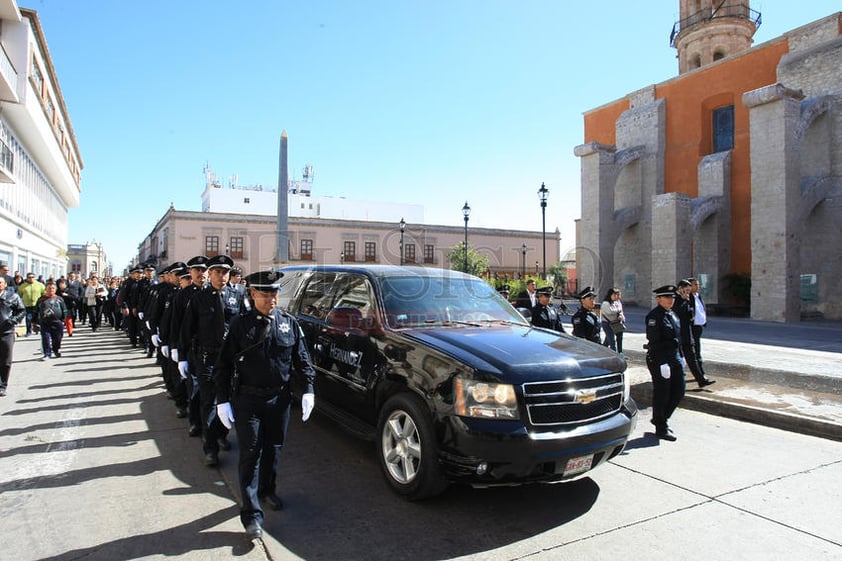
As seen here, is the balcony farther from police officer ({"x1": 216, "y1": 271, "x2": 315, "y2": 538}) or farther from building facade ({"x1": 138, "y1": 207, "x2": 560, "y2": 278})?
police officer ({"x1": 216, "y1": 271, "x2": 315, "y2": 538})

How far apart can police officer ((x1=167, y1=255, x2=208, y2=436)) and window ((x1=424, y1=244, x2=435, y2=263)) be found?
184 ft

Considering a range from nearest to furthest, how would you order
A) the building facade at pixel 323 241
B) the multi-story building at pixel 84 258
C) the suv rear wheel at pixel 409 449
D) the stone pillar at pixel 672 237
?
1. the suv rear wheel at pixel 409 449
2. the stone pillar at pixel 672 237
3. the building facade at pixel 323 241
4. the multi-story building at pixel 84 258

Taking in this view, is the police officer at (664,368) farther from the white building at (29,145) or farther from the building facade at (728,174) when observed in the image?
the white building at (29,145)

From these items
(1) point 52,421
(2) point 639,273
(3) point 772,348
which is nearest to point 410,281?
(1) point 52,421

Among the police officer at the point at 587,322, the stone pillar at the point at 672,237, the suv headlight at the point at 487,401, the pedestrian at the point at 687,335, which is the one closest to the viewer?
the suv headlight at the point at 487,401

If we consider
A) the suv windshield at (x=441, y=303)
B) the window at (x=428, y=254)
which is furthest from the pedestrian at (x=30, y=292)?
the window at (x=428, y=254)

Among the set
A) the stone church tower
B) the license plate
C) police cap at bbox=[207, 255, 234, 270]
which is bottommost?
the license plate

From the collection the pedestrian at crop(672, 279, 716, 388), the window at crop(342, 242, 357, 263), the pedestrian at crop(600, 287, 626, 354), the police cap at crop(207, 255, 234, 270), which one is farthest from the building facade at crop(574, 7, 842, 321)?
the window at crop(342, 242, 357, 263)

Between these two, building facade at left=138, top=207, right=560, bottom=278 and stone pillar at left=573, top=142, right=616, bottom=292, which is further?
building facade at left=138, top=207, right=560, bottom=278

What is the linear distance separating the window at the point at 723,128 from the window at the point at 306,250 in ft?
131

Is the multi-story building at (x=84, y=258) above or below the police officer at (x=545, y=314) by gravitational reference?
above

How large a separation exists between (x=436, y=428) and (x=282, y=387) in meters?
1.15

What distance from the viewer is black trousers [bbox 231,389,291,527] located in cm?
344

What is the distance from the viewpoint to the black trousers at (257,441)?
3.44 m
